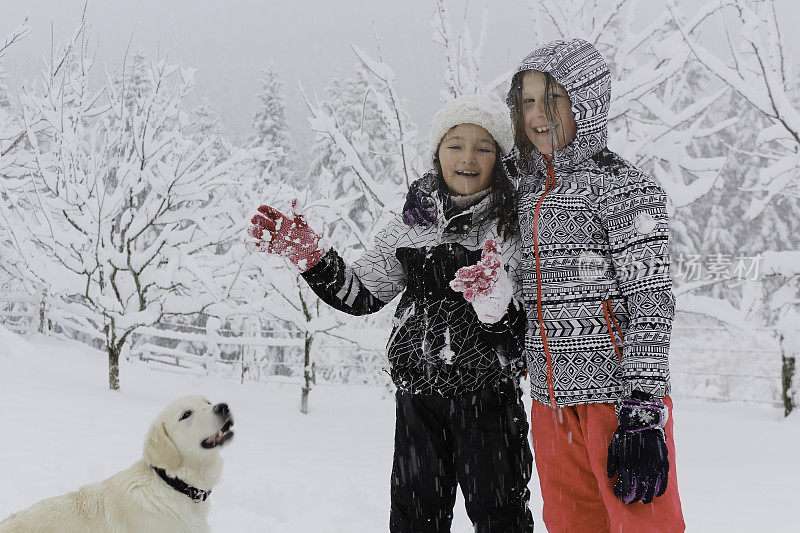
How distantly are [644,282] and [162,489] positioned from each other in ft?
6.85

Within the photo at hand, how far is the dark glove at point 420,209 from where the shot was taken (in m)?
2.15

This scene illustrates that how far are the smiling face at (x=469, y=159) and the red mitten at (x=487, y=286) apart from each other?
0.36 metres

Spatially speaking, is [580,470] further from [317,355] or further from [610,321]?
[317,355]

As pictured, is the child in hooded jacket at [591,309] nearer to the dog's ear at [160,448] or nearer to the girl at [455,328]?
the girl at [455,328]

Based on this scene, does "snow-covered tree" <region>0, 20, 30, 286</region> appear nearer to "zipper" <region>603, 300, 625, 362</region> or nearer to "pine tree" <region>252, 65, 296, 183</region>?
"zipper" <region>603, 300, 625, 362</region>

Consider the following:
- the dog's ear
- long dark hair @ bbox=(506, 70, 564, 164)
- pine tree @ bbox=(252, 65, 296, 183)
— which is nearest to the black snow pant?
long dark hair @ bbox=(506, 70, 564, 164)

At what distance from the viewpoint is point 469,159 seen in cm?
213

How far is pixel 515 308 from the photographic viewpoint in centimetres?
198

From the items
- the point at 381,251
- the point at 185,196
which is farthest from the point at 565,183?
the point at 185,196

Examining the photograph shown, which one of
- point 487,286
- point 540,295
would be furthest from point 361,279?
point 540,295

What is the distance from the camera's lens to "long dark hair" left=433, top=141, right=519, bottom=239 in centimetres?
202

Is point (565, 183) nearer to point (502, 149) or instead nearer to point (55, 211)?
point (502, 149)

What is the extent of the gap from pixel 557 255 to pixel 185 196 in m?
8.17

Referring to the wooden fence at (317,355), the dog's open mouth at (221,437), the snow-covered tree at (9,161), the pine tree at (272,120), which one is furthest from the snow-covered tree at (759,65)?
the pine tree at (272,120)
